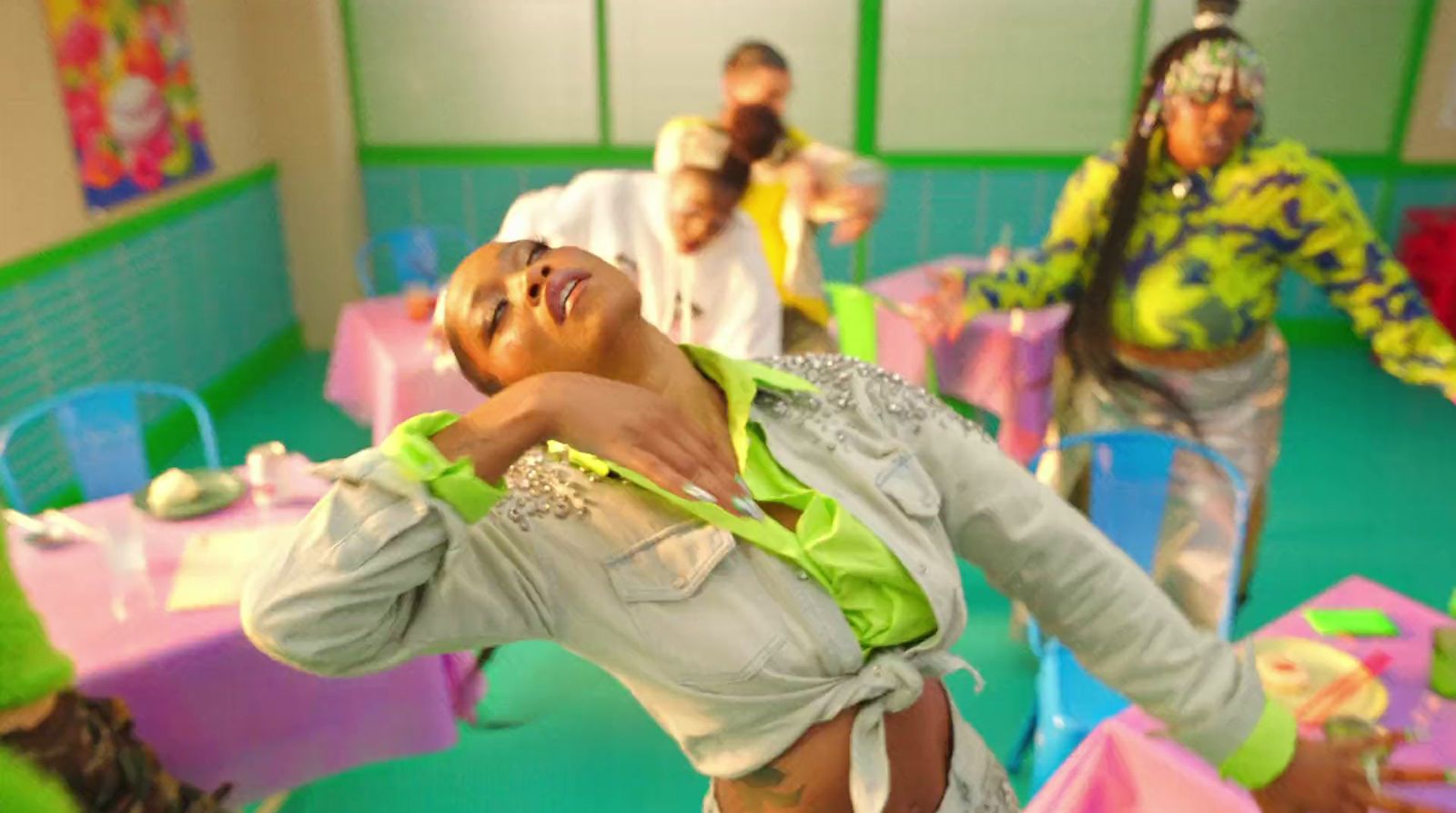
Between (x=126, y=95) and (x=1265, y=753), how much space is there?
425cm

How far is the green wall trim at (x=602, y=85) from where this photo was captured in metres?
5.25

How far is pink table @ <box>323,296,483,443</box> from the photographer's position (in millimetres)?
3340

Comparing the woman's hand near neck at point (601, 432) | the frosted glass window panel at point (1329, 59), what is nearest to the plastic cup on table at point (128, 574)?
the woman's hand near neck at point (601, 432)

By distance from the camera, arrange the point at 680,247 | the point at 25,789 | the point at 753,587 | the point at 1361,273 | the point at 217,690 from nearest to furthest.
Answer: the point at 753,587 < the point at 25,789 < the point at 217,690 < the point at 1361,273 < the point at 680,247

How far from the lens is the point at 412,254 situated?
503cm

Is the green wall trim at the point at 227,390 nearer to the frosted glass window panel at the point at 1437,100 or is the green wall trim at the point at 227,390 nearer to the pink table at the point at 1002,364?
the pink table at the point at 1002,364

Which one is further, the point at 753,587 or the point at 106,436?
the point at 106,436

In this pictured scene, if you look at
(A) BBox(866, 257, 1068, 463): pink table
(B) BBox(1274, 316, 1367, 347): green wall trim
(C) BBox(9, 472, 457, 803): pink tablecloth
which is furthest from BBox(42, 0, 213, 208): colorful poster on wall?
(B) BBox(1274, 316, 1367, 347): green wall trim

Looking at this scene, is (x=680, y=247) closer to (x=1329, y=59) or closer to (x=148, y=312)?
(x=148, y=312)

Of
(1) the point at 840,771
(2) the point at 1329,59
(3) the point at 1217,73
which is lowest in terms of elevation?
(1) the point at 840,771

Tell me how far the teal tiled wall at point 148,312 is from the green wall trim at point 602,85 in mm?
1577

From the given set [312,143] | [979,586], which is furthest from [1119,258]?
[312,143]

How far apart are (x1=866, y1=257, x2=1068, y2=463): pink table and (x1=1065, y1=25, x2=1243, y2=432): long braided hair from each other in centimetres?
101

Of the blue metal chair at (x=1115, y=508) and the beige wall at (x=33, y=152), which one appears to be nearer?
the blue metal chair at (x=1115, y=508)
